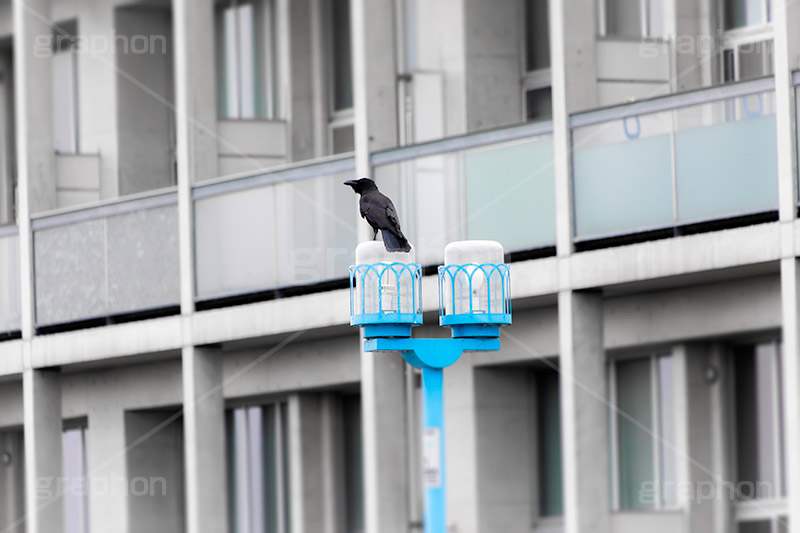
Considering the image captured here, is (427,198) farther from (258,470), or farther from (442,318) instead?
(442,318)

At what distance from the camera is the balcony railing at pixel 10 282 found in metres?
23.3

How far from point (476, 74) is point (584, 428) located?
201 inches

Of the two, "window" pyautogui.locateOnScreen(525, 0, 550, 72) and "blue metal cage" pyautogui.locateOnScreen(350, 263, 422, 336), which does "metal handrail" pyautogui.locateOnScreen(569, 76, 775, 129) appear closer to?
"window" pyautogui.locateOnScreen(525, 0, 550, 72)

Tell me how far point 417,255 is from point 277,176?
2029 mm

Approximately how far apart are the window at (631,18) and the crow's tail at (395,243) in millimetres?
8150

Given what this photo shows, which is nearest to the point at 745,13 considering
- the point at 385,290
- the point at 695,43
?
the point at 695,43

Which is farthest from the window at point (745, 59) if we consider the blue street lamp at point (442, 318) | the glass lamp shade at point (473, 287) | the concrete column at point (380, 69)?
the blue street lamp at point (442, 318)

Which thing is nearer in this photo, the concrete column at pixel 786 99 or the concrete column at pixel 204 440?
the concrete column at pixel 786 99

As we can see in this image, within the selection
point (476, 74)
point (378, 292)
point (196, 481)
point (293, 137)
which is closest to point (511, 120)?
point (476, 74)

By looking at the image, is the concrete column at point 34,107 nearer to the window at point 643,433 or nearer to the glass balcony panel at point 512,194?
the glass balcony panel at point 512,194

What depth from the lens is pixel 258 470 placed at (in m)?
23.5

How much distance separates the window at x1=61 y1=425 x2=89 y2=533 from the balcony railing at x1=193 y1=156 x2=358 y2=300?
16.3ft

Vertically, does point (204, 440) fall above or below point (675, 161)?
below

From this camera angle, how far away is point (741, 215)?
53.0 ft
